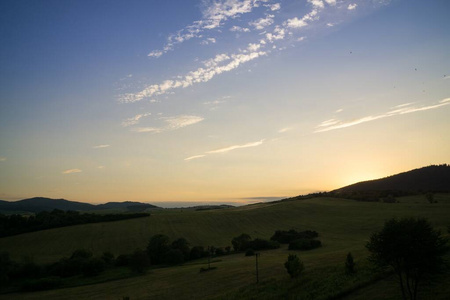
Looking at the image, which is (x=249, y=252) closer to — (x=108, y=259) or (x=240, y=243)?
(x=240, y=243)

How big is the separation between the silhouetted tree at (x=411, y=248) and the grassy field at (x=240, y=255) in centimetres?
369

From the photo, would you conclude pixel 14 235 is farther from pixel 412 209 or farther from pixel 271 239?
pixel 412 209

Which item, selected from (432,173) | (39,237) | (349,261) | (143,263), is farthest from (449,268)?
(432,173)

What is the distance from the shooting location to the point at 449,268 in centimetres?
2655

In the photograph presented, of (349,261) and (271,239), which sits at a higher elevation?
(349,261)

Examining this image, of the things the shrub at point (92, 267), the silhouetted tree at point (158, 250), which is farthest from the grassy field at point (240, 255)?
the shrub at point (92, 267)

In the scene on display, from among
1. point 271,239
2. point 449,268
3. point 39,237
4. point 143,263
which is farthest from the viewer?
point 39,237

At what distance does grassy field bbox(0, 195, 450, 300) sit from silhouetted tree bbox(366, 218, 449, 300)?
369 cm

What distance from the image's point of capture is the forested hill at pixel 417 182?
134000 mm

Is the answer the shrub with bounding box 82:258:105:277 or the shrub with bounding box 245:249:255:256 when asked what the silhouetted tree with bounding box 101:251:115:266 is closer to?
the shrub with bounding box 82:258:105:277

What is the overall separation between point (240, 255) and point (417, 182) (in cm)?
11972

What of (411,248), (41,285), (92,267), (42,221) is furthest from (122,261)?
(411,248)

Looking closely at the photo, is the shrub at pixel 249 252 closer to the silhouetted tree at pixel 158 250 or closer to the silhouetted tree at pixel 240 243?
the silhouetted tree at pixel 240 243

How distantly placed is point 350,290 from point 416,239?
8.50 metres
